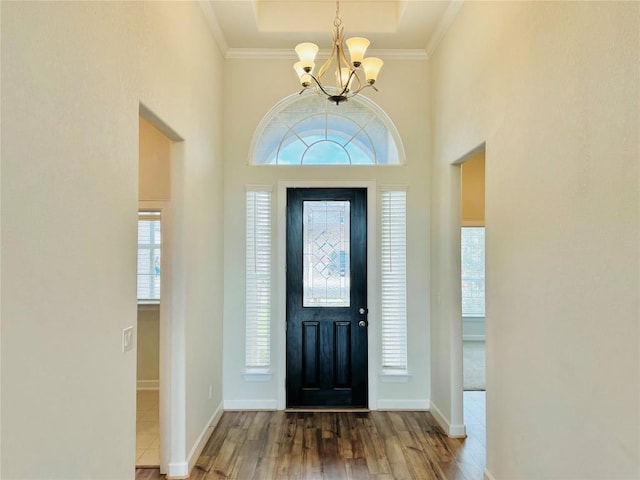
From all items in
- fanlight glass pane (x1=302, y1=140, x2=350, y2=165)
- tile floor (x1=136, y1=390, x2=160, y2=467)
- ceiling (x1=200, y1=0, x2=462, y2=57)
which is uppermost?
ceiling (x1=200, y1=0, x2=462, y2=57)

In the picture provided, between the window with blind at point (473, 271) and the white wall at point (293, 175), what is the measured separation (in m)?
3.47

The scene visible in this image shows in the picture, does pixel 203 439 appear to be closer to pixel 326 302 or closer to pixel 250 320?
pixel 250 320

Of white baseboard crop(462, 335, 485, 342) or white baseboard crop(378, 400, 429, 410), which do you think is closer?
white baseboard crop(378, 400, 429, 410)

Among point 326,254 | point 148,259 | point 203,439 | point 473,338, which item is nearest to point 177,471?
point 203,439

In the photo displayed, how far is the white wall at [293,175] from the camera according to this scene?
3965 mm

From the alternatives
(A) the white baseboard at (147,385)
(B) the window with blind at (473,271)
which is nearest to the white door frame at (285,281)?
(A) the white baseboard at (147,385)

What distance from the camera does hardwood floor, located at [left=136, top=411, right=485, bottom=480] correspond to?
9.18 feet

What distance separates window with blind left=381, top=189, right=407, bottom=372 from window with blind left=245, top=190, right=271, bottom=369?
1201 millimetres

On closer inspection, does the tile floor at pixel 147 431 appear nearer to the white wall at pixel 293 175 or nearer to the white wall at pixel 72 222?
the white wall at pixel 293 175

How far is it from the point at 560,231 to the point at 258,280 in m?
2.86

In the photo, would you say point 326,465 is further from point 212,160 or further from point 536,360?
point 212,160

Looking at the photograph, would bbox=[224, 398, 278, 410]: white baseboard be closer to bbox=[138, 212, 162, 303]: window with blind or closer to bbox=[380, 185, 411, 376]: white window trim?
bbox=[380, 185, 411, 376]: white window trim

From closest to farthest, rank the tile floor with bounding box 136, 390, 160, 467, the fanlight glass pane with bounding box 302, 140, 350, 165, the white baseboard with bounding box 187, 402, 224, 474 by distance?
the white baseboard with bounding box 187, 402, 224, 474, the tile floor with bounding box 136, 390, 160, 467, the fanlight glass pane with bounding box 302, 140, 350, 165

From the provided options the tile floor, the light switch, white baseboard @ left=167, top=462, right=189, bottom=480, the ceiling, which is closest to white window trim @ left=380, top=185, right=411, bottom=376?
the ceiling
